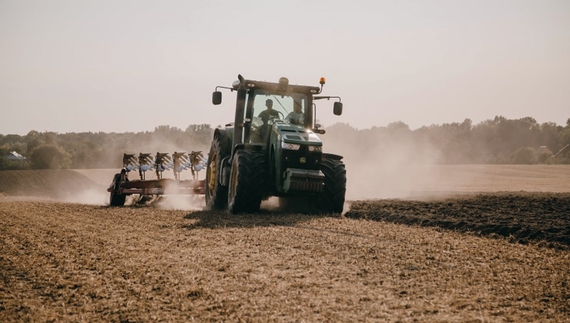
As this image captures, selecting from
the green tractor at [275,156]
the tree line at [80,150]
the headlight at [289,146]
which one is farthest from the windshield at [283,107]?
the tree line at [80,150]

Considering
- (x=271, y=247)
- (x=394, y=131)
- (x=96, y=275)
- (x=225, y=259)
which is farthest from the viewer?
(x=394, y=131)

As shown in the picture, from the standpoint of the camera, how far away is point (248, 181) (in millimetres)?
13438

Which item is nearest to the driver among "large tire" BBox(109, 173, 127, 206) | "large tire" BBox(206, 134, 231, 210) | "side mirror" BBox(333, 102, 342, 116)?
"side mirror" BBox(333, 102, 342, 116)

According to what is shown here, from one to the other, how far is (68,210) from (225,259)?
8.66m

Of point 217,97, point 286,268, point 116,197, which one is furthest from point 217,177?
point 286,268

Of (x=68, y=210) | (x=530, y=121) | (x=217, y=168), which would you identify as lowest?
(x=68, y=210)

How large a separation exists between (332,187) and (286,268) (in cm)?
637

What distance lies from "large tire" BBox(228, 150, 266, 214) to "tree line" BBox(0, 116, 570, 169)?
4.83m

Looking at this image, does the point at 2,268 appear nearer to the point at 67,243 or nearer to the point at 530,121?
the point at 67,243

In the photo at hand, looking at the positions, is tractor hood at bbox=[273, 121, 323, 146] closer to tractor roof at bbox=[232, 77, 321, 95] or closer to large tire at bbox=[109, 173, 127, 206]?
tractor roof at bbox=[232, 77, 321, 95]

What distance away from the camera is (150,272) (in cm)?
745

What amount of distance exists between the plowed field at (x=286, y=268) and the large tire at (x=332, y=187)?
576 mm

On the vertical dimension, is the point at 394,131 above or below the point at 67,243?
above

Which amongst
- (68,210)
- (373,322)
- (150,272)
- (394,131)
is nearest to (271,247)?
(150,272)
